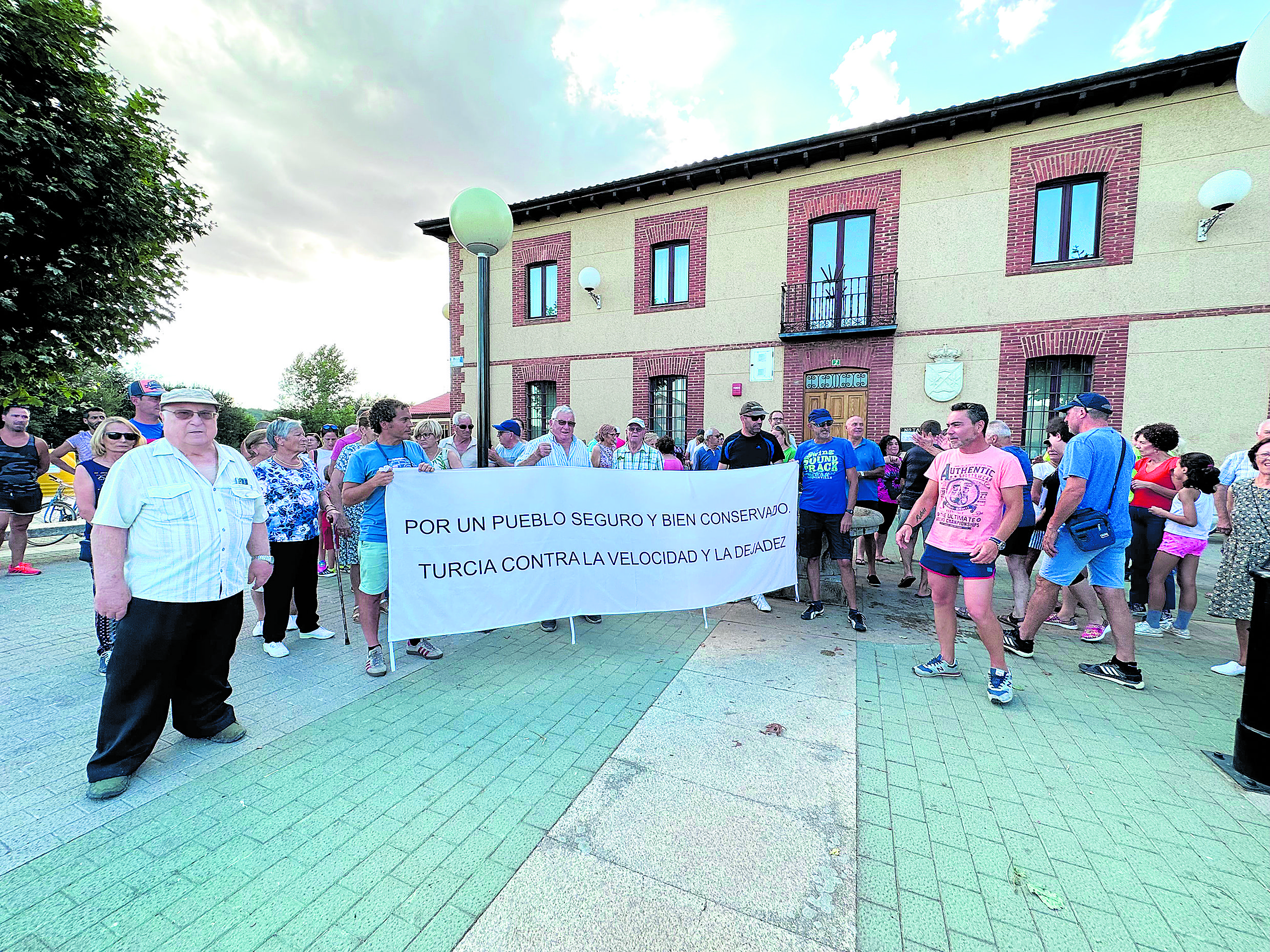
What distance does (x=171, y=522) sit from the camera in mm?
2646

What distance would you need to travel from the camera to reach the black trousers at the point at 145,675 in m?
2.57

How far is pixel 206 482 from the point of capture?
2766 millimetres

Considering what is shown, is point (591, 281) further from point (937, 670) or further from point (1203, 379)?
point (1203, 379)

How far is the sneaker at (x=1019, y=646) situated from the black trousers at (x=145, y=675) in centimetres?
543

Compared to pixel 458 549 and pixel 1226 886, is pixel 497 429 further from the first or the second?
pixel 1226 886

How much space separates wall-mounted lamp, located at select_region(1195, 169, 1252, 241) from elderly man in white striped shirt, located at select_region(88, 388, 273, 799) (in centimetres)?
1397

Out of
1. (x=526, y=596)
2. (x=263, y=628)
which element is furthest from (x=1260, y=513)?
(x=263, y=628)

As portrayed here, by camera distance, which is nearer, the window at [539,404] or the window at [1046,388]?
the window at [1046,388]

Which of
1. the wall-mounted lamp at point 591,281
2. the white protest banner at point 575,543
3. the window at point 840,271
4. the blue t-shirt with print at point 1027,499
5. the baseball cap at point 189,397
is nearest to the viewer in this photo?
the baseball cap at point 189,397

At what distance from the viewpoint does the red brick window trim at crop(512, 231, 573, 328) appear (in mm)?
14547

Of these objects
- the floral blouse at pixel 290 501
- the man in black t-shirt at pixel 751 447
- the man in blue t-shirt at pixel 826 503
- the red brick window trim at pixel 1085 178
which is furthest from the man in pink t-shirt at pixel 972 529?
the red brick window trim at pixel 1085 178

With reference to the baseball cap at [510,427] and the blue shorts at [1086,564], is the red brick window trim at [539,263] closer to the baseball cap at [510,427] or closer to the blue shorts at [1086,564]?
the baseball cap at [510,427]

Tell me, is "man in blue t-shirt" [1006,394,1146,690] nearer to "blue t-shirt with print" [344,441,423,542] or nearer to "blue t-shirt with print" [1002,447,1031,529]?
"blue t-shirt with print" [1002,447,1031,529]

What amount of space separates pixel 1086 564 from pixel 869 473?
2.72 metres
